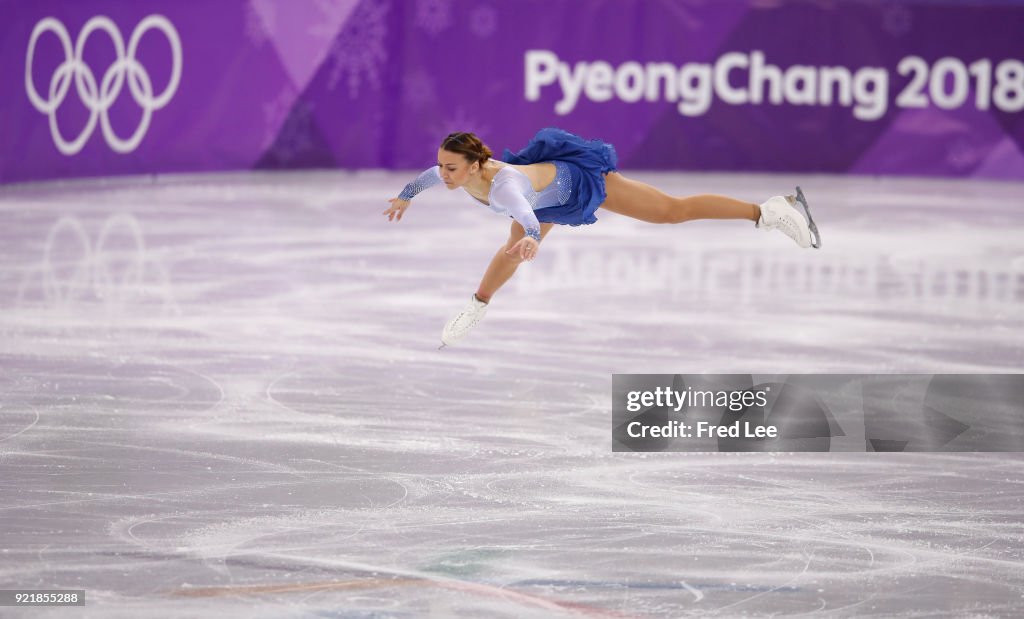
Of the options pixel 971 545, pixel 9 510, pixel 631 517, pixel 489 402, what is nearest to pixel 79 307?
pixel 489 402

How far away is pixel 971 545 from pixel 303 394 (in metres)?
2.82

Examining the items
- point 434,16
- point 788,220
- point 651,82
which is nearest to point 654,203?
point 788,220

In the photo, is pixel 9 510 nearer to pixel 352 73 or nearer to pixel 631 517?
pixel 631 517

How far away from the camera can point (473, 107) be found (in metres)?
16.1

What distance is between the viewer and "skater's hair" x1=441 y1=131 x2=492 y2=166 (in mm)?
5129

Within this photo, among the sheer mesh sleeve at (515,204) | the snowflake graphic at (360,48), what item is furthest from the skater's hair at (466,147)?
the snowflake graphic at (360,48)

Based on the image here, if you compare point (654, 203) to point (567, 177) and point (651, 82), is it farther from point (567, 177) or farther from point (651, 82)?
point (651, 82)

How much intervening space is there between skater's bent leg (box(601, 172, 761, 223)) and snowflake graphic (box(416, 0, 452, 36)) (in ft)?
34.4

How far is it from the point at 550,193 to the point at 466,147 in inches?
20.3

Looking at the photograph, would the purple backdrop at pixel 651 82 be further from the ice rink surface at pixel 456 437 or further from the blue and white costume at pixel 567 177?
the blue and white costume at pixel 567 177

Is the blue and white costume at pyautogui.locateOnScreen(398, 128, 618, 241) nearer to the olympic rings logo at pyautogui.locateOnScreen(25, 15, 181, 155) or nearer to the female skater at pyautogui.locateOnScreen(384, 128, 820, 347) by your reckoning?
the female skater at pyautogui.locateOnScreen(384, 128, 820, 347)

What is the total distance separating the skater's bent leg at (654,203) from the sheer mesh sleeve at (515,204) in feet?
2.16

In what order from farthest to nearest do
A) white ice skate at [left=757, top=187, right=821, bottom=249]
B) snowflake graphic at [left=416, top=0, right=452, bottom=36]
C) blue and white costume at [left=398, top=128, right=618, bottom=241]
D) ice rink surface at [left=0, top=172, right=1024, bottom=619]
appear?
snowflake graphic at [left=416, top=0, right=452, bottom=36] < white ice skate at [left=757, top=187, right=821, bottom=249] < blue and white costume at [left=398, top=128, right=618, bottom=241] < ice rink surface at [left=0, top=172, right=1024, bottom=619]

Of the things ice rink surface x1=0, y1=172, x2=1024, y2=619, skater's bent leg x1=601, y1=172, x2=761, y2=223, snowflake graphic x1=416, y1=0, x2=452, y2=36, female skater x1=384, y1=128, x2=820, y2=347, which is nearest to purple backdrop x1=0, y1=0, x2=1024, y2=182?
snowflake graphic x1=416, y1=0, x2=452, y2=36
